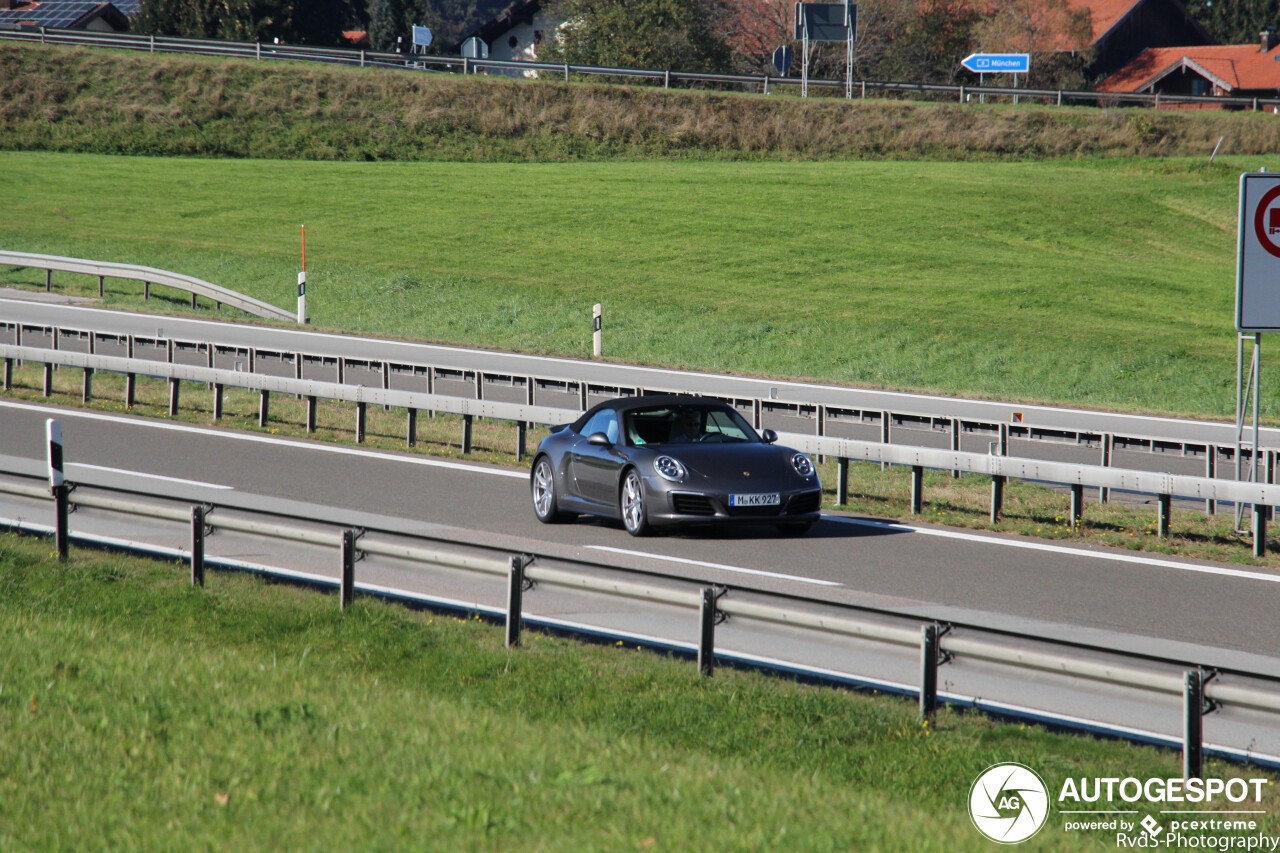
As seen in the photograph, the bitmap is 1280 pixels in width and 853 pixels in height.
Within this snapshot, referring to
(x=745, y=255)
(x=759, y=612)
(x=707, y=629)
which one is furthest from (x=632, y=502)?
(x=745, y=255)

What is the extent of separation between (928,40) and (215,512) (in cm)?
7655

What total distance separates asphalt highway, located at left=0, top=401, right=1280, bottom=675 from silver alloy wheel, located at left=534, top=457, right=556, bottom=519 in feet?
0.50

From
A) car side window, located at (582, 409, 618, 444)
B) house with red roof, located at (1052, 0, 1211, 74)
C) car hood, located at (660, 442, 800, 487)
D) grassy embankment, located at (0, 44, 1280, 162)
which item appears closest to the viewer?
car hood, located at (660, 442, 800, 487)

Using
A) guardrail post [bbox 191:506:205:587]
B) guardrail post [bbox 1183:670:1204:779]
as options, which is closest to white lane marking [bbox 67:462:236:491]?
guardrail post [bbox 191:506:205:587]

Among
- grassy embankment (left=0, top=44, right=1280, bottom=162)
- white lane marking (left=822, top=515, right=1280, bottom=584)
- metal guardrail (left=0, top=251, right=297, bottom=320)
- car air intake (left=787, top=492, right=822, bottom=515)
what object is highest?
grassy embankment (left=0, top=44, right=1280, bottom=162)

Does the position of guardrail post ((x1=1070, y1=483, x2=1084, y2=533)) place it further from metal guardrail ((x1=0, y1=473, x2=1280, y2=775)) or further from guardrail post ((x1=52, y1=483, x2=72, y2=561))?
guardrail post ((x1=52, y1=483, x2=72, y2=561))

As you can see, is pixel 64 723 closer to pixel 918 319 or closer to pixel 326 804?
pixel 326 804

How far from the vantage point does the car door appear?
1316 cm

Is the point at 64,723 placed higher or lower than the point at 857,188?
lower

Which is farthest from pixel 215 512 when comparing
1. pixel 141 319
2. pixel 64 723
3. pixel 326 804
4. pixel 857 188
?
pixel 857 188

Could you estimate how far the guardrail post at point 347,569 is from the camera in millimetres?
9156

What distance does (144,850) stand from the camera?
199 inches

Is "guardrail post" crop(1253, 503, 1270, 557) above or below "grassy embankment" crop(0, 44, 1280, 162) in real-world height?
below

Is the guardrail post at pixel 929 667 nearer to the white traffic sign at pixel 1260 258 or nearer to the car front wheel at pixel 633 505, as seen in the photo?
the car front wheel at pixel 633 505
